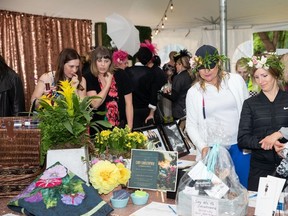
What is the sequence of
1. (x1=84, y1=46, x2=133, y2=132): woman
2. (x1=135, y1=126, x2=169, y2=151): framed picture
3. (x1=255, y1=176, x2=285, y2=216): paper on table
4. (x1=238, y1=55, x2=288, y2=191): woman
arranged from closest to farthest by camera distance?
(x1=255, y1=176, x2=285, y2=216): paper on table → (x1=238, y1=55, x2=288, y2=191): woman → (x1=135, y1=126, x2=169, y2=151): framed picture → (x1=84, y1=46, x2=133, y2=132): woman

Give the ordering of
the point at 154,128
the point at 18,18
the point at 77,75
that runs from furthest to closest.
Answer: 1. the point at 18,18
2. the point at 77,75
3. the point at 154,128

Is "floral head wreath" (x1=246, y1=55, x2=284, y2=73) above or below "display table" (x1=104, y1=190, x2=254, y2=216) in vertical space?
above

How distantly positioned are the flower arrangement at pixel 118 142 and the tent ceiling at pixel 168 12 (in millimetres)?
3003

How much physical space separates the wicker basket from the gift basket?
0.71m

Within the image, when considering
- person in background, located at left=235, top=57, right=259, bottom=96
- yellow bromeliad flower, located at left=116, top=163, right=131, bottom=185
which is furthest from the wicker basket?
person in background, located at left=235, top=57, right=259, bottom=96

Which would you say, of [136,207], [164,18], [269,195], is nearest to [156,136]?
[136,207]

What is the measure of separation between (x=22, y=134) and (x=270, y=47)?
7231mm

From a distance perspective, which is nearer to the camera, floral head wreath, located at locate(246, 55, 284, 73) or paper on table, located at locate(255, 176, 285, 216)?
paper on table, located at locate(255, 176, 285, 216)

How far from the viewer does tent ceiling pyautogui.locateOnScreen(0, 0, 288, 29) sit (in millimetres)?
4805

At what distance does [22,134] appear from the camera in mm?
1873

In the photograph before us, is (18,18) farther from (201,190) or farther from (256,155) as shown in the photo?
(201,190)

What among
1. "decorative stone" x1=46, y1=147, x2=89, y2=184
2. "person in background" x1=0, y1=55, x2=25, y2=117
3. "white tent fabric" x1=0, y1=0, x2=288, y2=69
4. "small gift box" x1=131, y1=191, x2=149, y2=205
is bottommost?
"small gift box" x1=131, y1=191, x2=149, y2=205

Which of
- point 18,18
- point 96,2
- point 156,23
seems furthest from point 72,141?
point 156,23

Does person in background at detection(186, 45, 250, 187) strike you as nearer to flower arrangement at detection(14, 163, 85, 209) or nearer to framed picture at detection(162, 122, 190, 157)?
framed picture at detection(162, 122, 190, 157)
